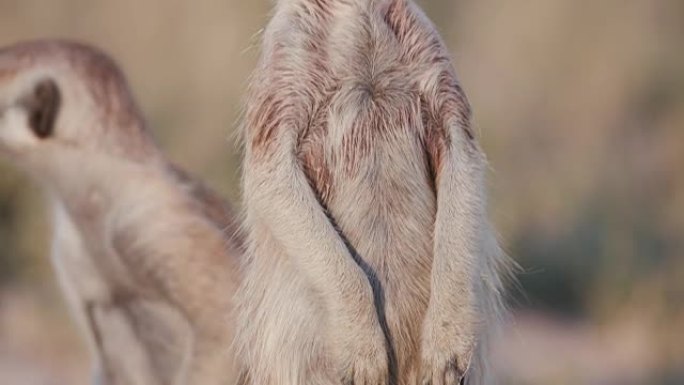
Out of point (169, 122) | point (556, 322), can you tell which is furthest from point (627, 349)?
point (169, 122)

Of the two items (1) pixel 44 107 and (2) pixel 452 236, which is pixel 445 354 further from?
(1) pixel 44 107

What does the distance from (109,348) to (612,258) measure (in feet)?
17.3

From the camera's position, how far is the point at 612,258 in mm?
11711

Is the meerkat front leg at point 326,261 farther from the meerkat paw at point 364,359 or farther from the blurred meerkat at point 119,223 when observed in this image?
the blurred meerkat at point 119,223

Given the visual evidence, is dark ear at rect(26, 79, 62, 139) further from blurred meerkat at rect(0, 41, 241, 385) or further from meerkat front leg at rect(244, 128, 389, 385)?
meerkat front leg at rect(244, 128, 389, 385)

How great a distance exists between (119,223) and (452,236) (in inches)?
71.6

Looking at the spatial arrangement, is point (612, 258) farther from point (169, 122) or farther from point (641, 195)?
point (169, 122)

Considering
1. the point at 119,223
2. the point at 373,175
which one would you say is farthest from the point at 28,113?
the point at 373,175

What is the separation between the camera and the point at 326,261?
17.5 feet

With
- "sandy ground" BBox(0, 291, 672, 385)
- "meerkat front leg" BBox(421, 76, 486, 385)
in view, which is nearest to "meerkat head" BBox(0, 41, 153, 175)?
"meerkat front leg" BBox(421, 76, 486, 385)

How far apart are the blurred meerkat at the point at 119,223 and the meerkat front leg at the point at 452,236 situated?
1.28 metres

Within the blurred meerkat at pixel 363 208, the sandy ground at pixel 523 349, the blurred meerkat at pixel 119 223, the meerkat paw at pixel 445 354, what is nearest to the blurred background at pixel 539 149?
the sandy ground at pixel 523 349

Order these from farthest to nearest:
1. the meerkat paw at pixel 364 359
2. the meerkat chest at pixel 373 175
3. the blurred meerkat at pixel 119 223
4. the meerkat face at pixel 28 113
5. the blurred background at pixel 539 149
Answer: the blurred background at pixel 539 149 < the meerkat face at pixel 28 113 < the blurred meerkat at pixel 119 223 < the meerkat chest at pixel 373 175 < the meerkat paw at pixel 364 359

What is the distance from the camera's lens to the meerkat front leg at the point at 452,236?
5336 mm
